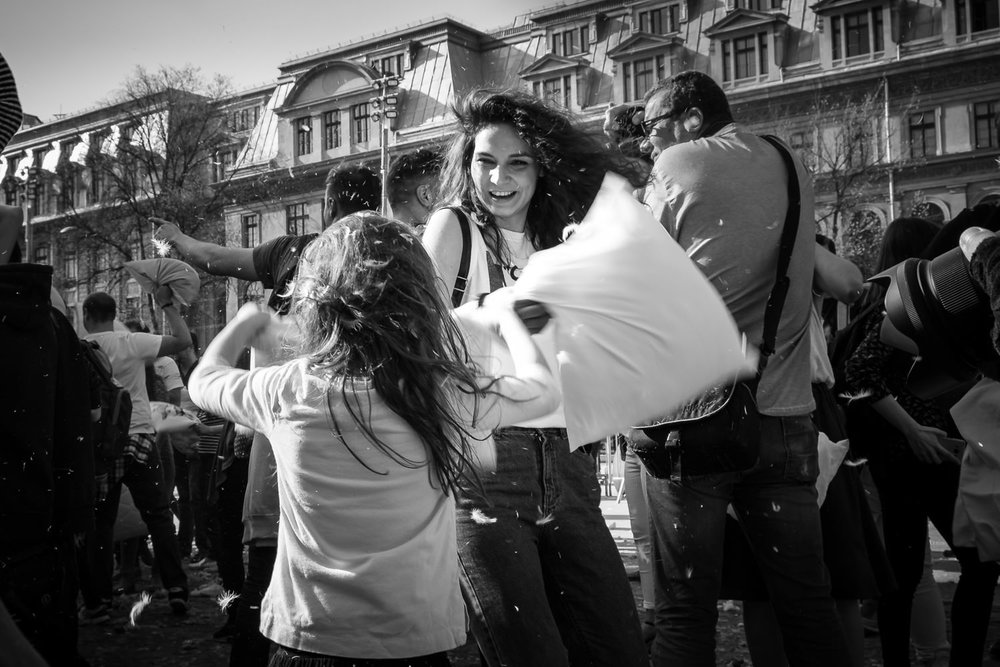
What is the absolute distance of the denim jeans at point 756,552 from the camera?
2.60 metres

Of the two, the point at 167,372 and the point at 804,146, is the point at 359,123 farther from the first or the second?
the point at 167,372

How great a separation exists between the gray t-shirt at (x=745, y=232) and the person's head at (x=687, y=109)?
225 mm

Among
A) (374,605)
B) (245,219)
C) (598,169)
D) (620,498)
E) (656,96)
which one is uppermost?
(245,219)

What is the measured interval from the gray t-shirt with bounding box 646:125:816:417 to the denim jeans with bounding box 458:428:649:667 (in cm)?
59

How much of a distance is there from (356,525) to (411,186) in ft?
8.33

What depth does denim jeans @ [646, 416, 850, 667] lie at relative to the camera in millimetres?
2602

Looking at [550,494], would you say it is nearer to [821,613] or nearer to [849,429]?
[821,613]

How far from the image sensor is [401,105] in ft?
101

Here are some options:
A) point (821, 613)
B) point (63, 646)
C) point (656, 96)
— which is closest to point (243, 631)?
point (63, 646)

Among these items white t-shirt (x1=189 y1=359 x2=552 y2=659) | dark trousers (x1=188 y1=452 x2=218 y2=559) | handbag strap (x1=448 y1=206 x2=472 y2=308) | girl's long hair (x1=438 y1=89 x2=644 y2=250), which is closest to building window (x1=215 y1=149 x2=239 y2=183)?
dark trousers (x1=188 y1=452 x2=218 y2=559)

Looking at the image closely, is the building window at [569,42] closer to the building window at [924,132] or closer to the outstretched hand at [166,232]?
the building window at [924,132]

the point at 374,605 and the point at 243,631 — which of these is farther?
the point at 243,631

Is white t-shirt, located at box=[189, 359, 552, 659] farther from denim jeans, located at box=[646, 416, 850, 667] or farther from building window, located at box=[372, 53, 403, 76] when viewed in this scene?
building window, located at box=[372, 53, 403, 76]

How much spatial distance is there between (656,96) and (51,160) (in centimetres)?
3180
